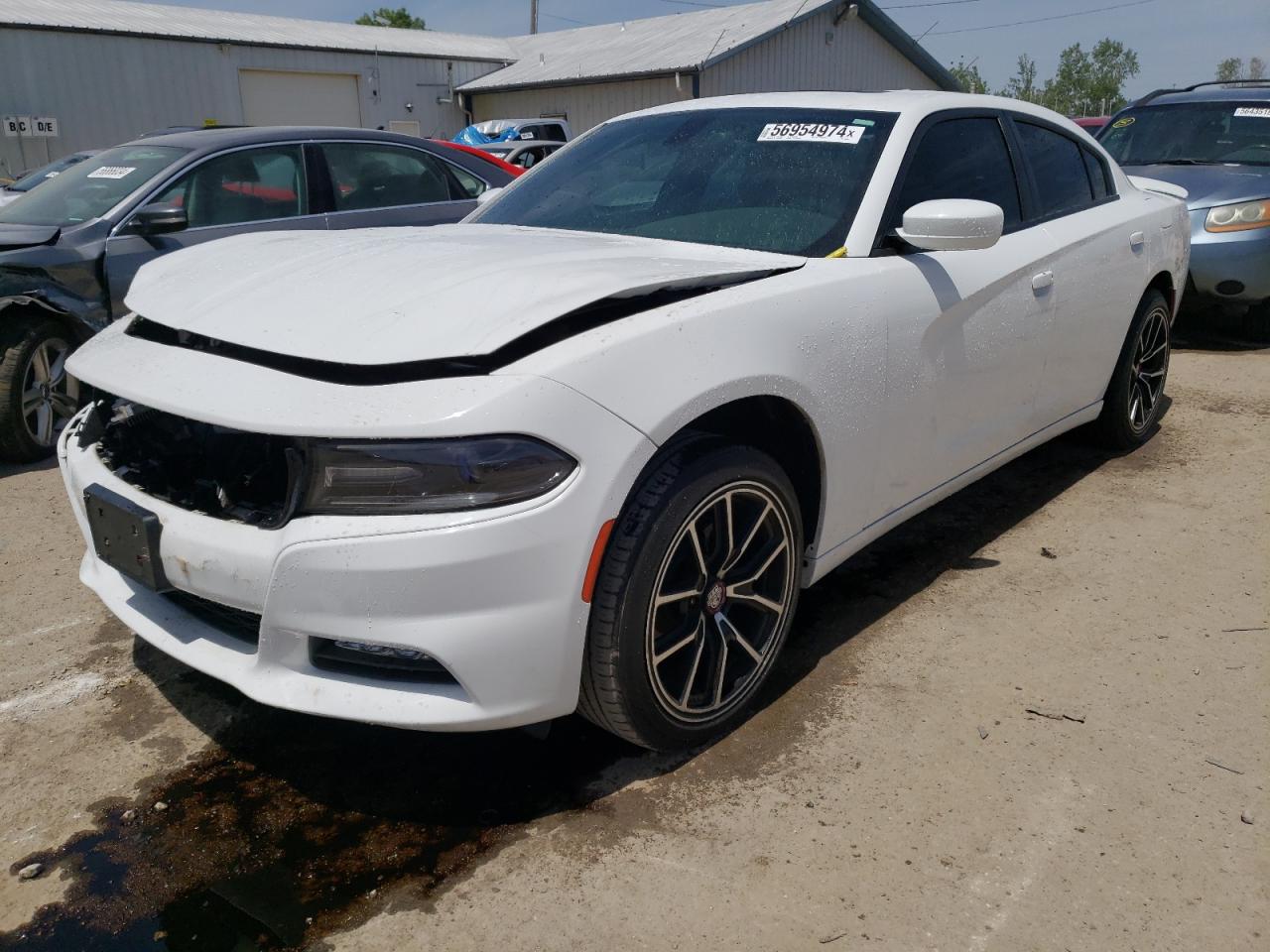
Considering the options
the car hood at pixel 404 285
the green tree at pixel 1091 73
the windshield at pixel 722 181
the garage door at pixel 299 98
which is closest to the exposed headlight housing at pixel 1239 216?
the windshield at pixel 722 181

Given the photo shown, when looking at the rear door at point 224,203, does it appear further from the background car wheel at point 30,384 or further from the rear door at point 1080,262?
the rear door at point 1080,262

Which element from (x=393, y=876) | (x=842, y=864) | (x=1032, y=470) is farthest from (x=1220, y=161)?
(x=393, y=876)

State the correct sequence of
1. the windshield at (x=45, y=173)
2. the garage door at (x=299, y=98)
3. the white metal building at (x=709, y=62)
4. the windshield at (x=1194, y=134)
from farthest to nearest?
1. the garage door at (x=299, y=98)
2. the white metal building at (x=709, y=62)
3. the windshield at (x=1194, y=134)
4. the windshield at (x=45, y=173)

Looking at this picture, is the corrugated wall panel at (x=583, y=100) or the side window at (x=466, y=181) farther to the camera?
the corrugated wall panel at (x=583, y=100)

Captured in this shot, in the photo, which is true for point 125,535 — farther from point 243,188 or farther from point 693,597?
point 243,188

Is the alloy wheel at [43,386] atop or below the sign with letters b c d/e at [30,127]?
below

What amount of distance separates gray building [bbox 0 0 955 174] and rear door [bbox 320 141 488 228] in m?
17.2

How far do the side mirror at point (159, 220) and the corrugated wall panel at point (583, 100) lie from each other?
18.6 m

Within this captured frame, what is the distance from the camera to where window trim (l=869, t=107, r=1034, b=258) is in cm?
301

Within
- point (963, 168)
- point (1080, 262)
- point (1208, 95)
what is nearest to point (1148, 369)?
point (1080, 262)

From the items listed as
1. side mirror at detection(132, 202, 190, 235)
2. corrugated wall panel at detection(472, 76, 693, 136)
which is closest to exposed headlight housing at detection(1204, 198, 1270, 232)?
side mirror at detection(132, 202, 190, 235)

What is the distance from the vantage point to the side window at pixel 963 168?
3205 millimetres

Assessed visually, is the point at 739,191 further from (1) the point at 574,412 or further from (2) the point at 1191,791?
(2) the point at 1191,791

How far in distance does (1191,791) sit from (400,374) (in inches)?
79.2
